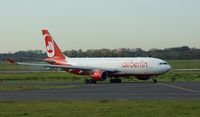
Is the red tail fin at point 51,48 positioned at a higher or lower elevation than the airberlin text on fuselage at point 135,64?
higher

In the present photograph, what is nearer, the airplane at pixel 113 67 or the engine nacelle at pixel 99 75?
the airplane at pixel 113 67

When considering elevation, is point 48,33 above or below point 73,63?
above

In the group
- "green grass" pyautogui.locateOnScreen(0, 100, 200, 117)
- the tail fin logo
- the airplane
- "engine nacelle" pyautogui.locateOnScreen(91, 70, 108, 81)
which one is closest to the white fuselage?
the airplane

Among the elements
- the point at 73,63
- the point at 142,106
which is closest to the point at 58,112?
the point at 142,106

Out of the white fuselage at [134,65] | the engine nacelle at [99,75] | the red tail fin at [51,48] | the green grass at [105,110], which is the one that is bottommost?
the green grass at [105,110]

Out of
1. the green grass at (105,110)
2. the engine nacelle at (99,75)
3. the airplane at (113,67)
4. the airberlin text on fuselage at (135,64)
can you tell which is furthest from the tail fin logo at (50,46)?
A: the green grass at (105,110)

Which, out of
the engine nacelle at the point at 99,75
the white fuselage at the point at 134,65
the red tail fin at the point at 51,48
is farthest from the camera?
the red tail fin at the point at 51,48

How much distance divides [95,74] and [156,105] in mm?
34684

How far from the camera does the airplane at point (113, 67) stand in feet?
195

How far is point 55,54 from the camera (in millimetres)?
67250

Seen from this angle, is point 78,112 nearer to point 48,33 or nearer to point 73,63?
point 73,63

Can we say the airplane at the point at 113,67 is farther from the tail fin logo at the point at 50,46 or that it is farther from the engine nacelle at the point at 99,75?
the tail fin logo at the point at 50,46

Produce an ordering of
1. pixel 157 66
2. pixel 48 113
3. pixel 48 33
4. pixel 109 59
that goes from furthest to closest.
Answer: pixel 48 33
pixel 109 59
pixel 157 66
pixel 48 113

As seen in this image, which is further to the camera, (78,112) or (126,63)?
(126,63)
